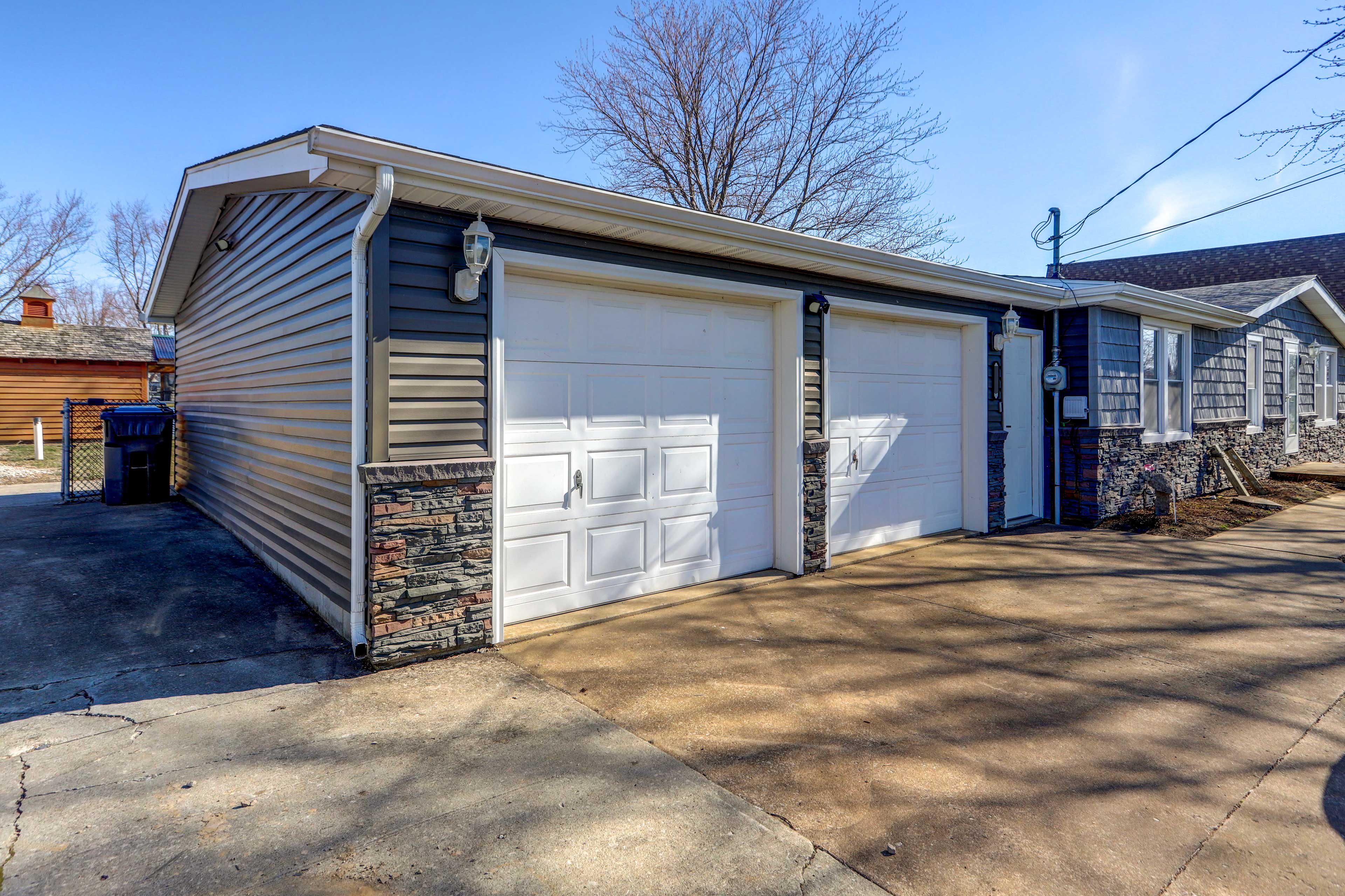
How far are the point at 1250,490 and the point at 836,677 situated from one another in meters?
9.82

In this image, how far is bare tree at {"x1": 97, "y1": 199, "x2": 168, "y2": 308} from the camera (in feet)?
90.5

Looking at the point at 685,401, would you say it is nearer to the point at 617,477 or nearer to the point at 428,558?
the point at 617,477

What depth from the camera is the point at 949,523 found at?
7.50 m

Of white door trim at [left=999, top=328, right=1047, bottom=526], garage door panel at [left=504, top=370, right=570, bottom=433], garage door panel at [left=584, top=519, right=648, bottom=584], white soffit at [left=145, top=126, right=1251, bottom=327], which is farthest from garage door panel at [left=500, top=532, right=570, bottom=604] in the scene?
white door trim at [left=999, top=328, right=1047, bottom=526]

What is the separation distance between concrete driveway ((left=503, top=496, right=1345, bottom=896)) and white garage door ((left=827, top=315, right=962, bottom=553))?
100 cm

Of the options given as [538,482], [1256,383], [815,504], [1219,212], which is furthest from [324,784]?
[1219,212]

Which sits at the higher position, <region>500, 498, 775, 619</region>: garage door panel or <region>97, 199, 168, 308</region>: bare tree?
<region>97, 199, 168, 308</region>: bare tree

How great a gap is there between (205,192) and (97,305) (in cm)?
3133

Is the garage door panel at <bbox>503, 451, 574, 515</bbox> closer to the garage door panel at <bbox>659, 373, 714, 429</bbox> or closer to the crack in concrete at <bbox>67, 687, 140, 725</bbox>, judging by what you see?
the garage door panel at <bbox>659, 373, 714, 429</bbox>

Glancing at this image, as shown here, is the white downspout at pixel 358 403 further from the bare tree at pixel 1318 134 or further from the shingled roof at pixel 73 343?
the shingled roof at pixel 73 343

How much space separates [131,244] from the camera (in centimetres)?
2791

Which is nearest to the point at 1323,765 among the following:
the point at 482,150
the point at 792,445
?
the point at 792,445

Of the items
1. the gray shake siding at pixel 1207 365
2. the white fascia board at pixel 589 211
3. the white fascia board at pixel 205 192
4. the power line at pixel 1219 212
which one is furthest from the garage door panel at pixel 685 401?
the power line at pixel 1219 212

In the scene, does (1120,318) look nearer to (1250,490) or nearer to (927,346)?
(927,346)
